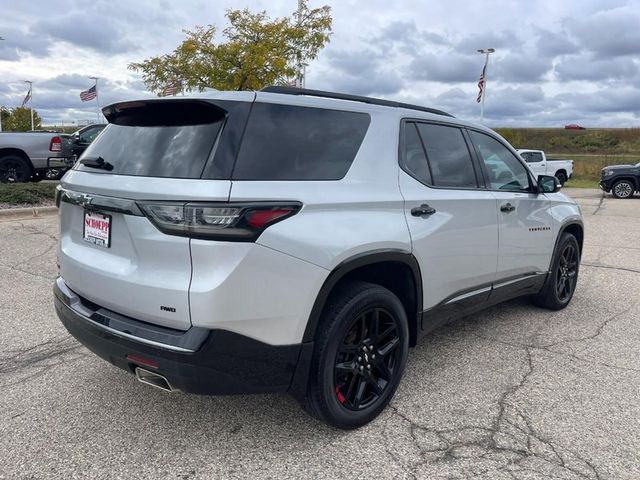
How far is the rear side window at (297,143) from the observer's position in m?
2.50

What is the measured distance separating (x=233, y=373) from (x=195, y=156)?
102 cm

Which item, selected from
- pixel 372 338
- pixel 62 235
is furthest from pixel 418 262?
pixel 62 235

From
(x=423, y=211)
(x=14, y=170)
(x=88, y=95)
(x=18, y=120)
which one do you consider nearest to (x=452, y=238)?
(x=423, y=211)

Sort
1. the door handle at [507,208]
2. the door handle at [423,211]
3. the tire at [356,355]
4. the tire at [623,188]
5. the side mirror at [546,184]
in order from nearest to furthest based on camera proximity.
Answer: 1. the tire at [356,355]
2. the door handle at [423,211]
3. the door handle at [507,208]
4. the side mirror at [546,184]
5. the tire at [623,188]

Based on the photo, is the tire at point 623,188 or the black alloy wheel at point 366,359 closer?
the black alloy wheel at point 366,359

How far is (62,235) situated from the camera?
3.17m

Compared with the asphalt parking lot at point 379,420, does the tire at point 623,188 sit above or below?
above

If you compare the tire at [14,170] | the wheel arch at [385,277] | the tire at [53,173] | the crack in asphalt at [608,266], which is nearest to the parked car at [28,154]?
the tire at [14,170]

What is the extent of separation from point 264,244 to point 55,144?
39.0 feet

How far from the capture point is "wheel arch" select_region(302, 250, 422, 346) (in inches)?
103

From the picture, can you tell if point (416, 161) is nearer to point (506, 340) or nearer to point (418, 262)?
point (418, 262)

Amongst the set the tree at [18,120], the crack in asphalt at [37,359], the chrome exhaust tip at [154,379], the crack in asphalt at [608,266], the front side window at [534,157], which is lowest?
the crack in asphalt at [37,359]

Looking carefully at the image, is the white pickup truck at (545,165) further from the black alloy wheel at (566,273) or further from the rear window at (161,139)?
the rear window at (161,139)

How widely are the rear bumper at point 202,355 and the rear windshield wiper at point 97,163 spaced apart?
0.76 m
